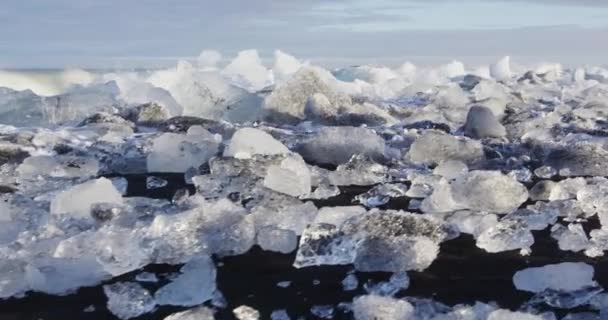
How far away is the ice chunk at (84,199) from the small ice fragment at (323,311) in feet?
3.23

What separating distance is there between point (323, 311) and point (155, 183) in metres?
1.46

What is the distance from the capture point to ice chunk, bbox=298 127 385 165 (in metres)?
3.50

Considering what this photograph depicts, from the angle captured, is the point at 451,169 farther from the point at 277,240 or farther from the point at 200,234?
the point at 200,234

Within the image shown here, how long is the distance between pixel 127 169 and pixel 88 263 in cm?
143

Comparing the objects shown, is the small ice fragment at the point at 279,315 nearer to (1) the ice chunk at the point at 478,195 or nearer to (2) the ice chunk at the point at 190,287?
(2) the ice chunk at the point at 190,287

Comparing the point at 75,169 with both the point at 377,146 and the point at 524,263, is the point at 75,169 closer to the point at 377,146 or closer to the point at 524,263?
the point at 377,146

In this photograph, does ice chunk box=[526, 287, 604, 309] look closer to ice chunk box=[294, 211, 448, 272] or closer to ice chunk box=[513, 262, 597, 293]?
ice chunk box=[513, 262, 597, 293]

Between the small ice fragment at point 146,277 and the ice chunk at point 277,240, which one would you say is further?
the ice chunk at point 277,240

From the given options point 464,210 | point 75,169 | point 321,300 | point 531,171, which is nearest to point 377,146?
point 531,171

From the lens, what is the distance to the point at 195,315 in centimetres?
171

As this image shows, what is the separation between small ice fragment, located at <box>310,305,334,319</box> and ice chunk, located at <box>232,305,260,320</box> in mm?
127

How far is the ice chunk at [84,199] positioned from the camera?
8.12ft

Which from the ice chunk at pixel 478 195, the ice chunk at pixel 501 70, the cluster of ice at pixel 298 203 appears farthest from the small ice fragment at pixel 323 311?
the ice chunk at pixel 501 70

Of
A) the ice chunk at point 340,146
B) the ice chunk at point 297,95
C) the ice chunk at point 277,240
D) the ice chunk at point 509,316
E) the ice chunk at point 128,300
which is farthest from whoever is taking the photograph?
the ice chunk at point 297,95
